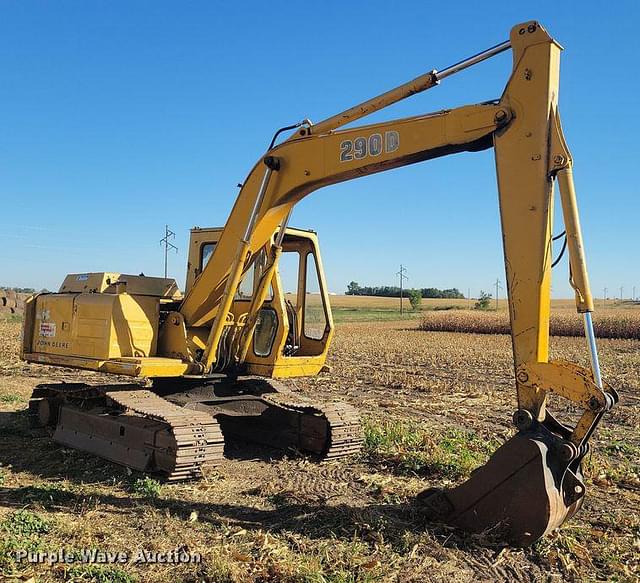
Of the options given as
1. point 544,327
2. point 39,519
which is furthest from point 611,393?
point 39,519

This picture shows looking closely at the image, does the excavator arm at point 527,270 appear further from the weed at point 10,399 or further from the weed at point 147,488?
the weed at point 10,399

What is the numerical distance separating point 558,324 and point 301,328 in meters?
33.0

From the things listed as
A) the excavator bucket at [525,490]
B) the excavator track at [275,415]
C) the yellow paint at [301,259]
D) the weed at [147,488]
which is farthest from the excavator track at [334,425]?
the excavator bucket at [525,490]

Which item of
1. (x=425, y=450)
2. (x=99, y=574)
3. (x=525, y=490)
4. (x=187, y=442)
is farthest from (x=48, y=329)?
(x=525, y=490)

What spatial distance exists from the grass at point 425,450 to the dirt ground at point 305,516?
3 centimetres

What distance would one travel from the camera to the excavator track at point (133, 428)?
24.3 feet

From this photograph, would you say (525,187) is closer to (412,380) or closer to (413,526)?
(413,526)

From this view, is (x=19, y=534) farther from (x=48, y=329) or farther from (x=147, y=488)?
(x=48, y=329)

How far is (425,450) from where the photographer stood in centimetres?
875

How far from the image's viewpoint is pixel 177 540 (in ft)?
18.8

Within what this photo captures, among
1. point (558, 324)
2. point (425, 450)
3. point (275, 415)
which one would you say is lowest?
point (425, 450)

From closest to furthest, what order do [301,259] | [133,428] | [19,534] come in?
[19,534] < [133,428] < [301,259]

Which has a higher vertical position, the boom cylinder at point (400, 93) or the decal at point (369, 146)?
the boom cylinder at point (400, 93)

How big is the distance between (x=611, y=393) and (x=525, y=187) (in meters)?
1.92
